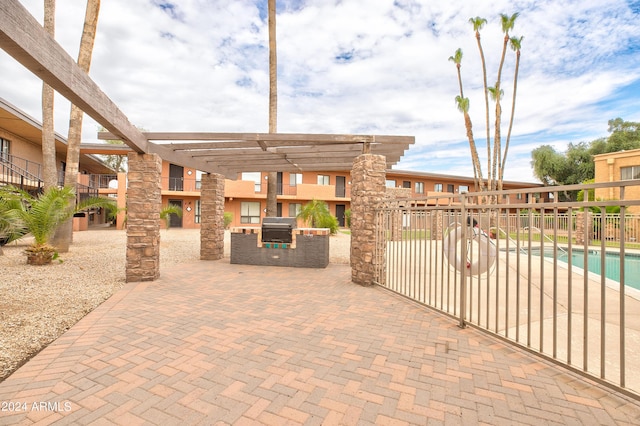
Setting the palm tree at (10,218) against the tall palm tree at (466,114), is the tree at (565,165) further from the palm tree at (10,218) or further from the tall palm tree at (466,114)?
the palm tree at (10,218)

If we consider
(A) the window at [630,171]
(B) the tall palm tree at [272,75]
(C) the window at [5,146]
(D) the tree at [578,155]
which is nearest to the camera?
(B) the tall palm tree at [272,75]

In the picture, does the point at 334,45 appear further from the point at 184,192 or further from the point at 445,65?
the point at 184,192

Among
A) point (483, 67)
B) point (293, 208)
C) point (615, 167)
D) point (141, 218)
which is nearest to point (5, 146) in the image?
point (141, 218)

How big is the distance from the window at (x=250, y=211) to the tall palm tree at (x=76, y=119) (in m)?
15.5

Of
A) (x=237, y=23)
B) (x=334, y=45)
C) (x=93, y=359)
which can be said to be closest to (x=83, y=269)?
(x=93, y=359)

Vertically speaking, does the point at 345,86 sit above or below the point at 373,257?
above

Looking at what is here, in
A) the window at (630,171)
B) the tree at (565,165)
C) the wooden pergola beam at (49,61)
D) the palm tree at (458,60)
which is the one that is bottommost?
the wooden pergola beam at (49,61)

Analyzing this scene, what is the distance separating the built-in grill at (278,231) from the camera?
28.1 ft

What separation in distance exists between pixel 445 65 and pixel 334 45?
11.6 m

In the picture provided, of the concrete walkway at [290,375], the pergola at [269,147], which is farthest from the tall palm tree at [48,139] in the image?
the concrete walkway at [290,375]

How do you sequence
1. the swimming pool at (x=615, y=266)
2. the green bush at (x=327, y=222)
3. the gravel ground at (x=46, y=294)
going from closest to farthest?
the gravel ground at (x=46, y=294)
the swimming pool at (x=615, y=266)
the green bush at (x=327, y=222)

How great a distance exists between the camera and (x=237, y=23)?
40.5 ft

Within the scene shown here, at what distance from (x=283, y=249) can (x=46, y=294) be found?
4913mm

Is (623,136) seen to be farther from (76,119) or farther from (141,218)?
(76,119)
